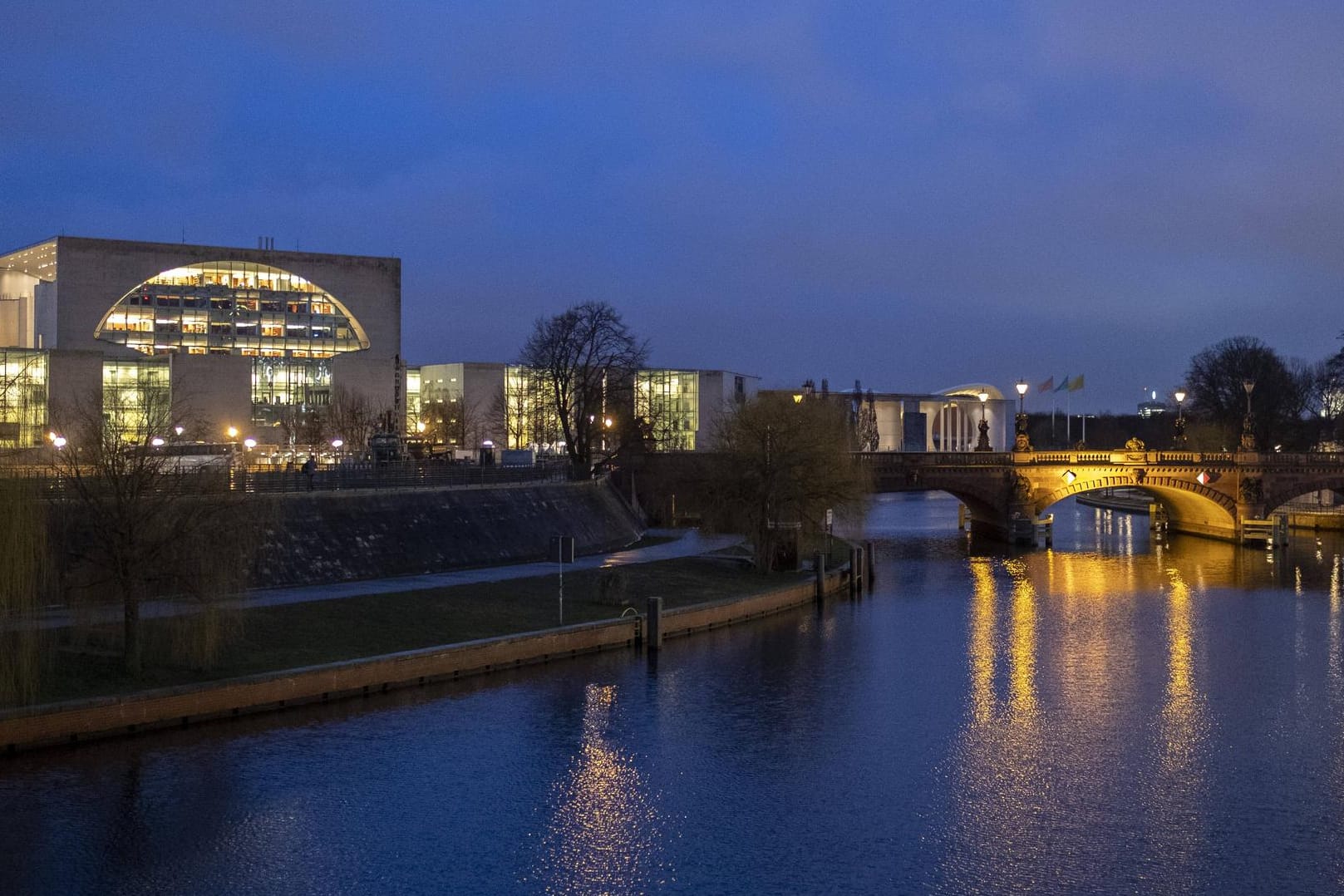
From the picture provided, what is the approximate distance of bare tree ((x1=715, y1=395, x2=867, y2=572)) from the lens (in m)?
58.1

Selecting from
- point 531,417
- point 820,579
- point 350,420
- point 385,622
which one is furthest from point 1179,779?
point 350,420

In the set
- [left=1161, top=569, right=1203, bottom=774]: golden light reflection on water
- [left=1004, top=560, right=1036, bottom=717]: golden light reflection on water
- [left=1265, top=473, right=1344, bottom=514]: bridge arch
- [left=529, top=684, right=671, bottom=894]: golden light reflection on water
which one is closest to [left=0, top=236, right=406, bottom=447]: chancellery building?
[left=1004, top=560, right=1036, bottom=717]: golden light reflection on water

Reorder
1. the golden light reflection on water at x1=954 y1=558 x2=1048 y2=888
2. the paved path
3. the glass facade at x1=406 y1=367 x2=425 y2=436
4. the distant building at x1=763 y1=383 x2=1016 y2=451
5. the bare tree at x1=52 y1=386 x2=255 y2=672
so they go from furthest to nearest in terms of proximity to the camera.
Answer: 1. the distant building at x1=763 y1=383 x2=1016 y2=451
2. the glass facade at x1=406 y1=367 x2=425 y2=436
3. the paved path
4. the bare tree at x1=52 y1=386 x2=255 y2=672
5. the golden light reflection on water at x1=954 y1=558 x2=1048 y2=888

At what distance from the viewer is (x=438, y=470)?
5969cm

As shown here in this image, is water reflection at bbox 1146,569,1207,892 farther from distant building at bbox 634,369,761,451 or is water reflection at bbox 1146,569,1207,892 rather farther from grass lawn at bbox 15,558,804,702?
distant building at bbox 634,369,761,451

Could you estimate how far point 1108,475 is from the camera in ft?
300

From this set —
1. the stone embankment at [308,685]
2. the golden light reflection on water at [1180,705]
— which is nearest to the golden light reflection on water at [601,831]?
the stone embankment at [308,685]

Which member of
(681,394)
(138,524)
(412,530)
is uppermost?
(681,394)

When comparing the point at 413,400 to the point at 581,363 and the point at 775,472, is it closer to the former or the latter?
the point at 581,363

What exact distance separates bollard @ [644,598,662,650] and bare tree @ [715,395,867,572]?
15.9 m

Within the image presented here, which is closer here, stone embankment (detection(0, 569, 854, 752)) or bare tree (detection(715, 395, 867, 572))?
stone embankment (detection(0, 569, 854, 752))

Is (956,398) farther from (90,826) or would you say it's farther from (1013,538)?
(90,826)

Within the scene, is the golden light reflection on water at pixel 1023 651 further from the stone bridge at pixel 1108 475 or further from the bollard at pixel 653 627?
the stone bridge at pixel 1108 475

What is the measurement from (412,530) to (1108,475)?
182 feet
